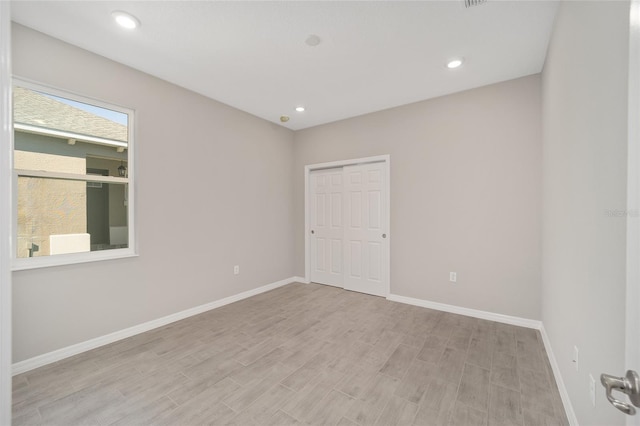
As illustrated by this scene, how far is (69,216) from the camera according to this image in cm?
254

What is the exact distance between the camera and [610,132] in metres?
1.10

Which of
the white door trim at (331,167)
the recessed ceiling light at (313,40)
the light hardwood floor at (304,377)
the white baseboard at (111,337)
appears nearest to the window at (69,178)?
the white baseboard at (111,337)

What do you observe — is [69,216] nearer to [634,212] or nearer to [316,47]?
[316,47]

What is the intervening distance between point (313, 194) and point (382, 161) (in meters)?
1.47

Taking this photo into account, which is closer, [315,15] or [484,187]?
[315,15]

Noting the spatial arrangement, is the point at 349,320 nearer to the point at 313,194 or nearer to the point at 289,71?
the point at 313,194

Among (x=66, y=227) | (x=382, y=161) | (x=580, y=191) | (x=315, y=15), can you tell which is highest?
(x=315, y=15)

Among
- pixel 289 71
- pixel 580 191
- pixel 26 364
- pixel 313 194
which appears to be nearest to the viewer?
pixel 580 191

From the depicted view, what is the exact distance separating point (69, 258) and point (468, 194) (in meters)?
4.47

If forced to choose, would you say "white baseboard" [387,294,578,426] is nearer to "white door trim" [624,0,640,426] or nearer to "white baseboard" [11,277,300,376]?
"white door trim" [624,0,640,426]

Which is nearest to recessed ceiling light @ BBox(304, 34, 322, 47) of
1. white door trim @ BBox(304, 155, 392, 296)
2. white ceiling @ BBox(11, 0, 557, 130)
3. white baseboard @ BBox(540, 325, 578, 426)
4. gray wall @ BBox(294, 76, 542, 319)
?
white ceiling @ BBox(11, 0, 557, 130)

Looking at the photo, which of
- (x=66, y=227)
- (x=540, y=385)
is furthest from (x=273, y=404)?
(x=66, y=227)

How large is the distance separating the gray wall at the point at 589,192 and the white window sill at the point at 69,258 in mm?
3714

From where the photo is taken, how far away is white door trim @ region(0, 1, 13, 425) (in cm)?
120
